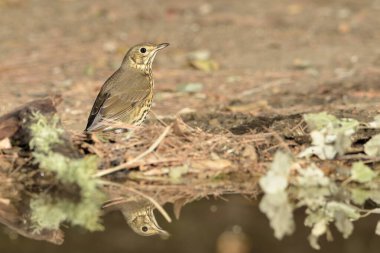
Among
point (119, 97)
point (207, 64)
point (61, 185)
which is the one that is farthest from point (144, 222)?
point (207, 64)

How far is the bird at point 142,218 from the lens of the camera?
6242 mm

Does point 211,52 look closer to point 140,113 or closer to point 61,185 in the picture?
point 140,113

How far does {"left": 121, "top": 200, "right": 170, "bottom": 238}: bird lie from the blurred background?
66 mm

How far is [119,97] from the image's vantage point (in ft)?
27.3

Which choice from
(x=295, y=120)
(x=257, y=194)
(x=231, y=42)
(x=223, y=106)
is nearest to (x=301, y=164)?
(x=257, y=194)

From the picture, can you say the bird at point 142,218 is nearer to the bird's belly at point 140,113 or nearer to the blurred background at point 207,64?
the blurred background at point 207,64

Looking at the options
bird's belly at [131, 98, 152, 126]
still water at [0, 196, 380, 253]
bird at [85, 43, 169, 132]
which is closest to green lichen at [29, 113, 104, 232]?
still water at [0, 196, 380, 253]

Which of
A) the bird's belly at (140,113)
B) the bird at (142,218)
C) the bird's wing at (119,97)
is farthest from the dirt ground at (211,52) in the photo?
the bird at (142,218)

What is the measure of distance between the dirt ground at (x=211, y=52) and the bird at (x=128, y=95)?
693mm

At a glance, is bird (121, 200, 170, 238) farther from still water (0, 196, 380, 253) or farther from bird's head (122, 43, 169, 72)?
bird's head (122, 43, 169, 72)

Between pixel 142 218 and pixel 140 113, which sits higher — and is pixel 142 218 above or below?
above

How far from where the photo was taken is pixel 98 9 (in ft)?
51.5

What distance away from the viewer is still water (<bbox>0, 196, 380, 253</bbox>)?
591 centimetres

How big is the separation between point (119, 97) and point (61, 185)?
4.97ft
